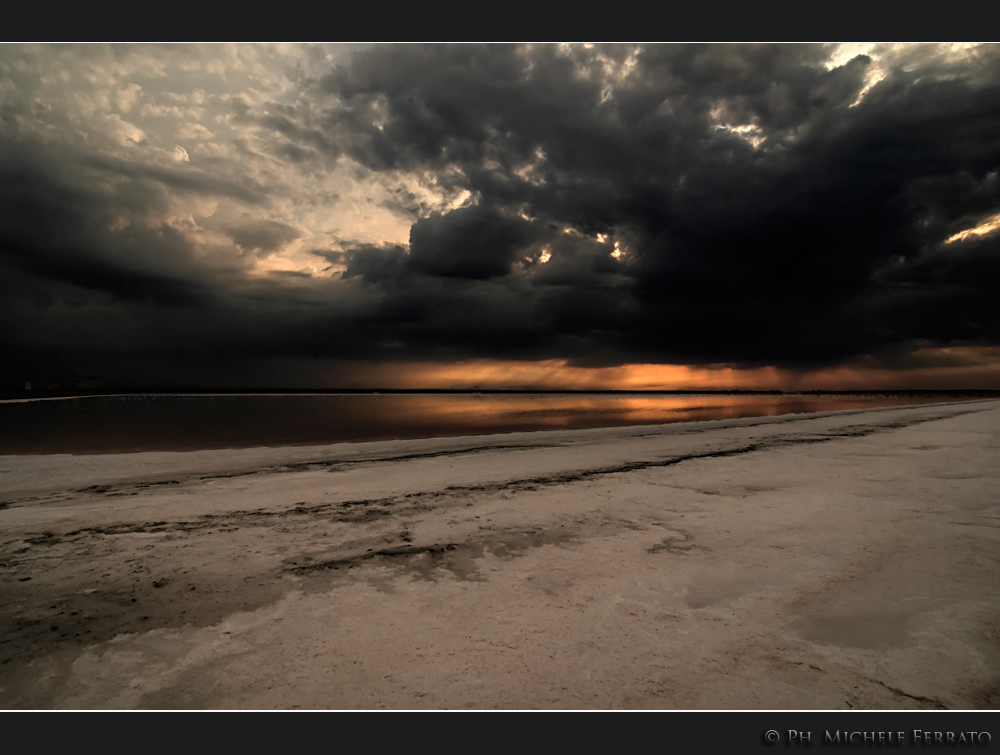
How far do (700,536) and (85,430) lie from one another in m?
24.2

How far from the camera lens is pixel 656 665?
249cm

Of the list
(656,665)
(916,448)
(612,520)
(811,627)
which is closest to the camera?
(656,665)

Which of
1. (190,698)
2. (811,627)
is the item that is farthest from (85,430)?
(811,627)

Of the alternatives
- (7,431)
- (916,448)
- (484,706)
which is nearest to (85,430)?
(7,431)

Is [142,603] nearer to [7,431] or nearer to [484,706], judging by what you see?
[484,706]

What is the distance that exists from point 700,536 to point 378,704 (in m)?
3.52

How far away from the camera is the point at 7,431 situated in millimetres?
18484

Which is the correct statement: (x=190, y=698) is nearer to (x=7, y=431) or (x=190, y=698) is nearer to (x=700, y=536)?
(x=700, y=536)

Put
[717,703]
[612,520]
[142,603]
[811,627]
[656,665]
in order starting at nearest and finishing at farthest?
1. [717,703]
2. [656,665]
3. [811,627]
4. [142,603]
5. [612,520]

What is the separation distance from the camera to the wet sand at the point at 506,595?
2.40m

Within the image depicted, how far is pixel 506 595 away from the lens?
3373 millimetres

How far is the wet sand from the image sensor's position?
94.3 inches
